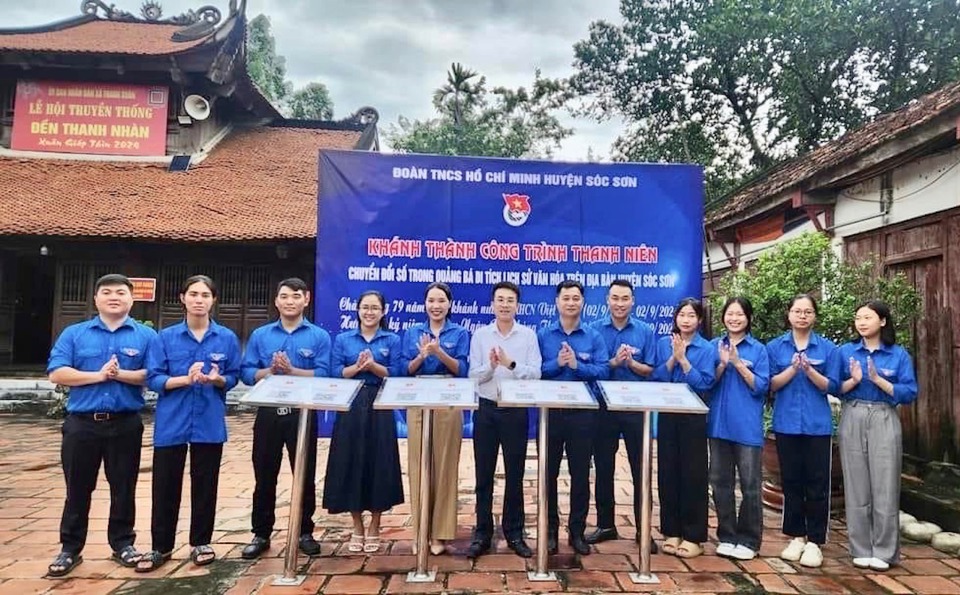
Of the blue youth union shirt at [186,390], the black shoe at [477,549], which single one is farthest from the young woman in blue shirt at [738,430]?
the blue youth union shirt at [186,390]

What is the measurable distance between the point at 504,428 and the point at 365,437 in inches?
30.5

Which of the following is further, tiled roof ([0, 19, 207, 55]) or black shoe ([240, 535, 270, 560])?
tiled roof ([0, 19, 207, 55])

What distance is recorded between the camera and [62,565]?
124 inches

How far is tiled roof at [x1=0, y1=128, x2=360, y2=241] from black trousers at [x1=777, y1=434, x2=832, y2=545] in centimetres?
648

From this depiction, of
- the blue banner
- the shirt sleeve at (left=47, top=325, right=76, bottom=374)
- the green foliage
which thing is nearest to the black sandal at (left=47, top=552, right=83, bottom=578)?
the shirt sleeve at (left=47, top=325, right=76, bottom=374)

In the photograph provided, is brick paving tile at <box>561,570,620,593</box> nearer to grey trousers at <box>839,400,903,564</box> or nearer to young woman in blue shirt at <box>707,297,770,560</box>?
young woman in blue shirt at <box>707,297,770,560</box>

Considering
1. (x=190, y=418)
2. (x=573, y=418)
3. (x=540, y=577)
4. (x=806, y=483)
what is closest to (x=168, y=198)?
(x=190, y=418)

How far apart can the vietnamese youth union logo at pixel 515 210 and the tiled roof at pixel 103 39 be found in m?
8.32

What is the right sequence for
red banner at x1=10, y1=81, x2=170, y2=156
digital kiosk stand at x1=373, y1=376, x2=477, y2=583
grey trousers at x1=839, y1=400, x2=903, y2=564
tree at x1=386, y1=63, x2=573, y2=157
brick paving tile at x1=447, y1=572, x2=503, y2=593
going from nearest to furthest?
digital kiosk stand at x1=373, y1=376, x2=477, y2=583 < brick paving tile at x1=447, y1=572, x2=503, y2=593 < grey trousers at x1=839, y1=400, x2=903, y2=564 < red banner at x1=10, y1=81, x2=170, y2=156 < tree at x1=386, y1=63, x2=573, y2=157

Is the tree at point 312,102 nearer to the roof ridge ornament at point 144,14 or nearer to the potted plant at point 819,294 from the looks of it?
the roof ridge ornament at point 144,14

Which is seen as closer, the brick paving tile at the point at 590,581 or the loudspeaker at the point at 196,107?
the brick paving tile at the point at 590,581

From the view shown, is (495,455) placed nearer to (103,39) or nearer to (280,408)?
(280,408)

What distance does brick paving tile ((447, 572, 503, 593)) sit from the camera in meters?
3.02

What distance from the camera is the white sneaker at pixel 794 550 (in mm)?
3467
